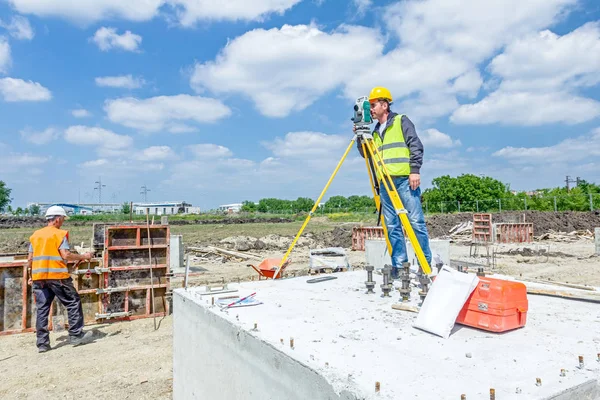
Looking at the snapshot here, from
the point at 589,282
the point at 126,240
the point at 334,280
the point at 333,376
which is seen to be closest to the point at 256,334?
the point at 333,376

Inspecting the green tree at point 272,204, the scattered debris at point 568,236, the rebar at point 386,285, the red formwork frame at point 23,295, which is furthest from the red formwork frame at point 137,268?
the green tree at point 272,204

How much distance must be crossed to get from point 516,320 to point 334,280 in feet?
6.54

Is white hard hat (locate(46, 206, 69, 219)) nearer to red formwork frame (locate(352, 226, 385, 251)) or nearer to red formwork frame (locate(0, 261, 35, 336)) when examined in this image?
red formwork frame (locate(0, 261, 35, 336))

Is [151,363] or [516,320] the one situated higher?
[516,320]

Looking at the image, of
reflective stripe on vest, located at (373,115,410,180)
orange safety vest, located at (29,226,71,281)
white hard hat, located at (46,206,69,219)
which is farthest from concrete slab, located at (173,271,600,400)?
white hard hat, located at (46,206,69,219)

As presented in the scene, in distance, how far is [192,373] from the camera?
10.9 feet

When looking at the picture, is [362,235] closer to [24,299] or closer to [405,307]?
[24,299]

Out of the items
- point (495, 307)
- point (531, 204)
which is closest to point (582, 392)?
point (495, 307)

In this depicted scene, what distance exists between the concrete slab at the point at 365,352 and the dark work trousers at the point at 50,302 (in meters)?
3.72

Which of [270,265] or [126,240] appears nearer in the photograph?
[270,265]

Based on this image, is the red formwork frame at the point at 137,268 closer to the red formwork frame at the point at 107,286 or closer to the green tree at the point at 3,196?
the red formwork frame at the point at 107,286

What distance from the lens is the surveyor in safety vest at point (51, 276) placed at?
19.6ft

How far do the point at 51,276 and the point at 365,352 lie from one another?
574 centimetres

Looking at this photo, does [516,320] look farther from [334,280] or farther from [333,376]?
[334,280]
